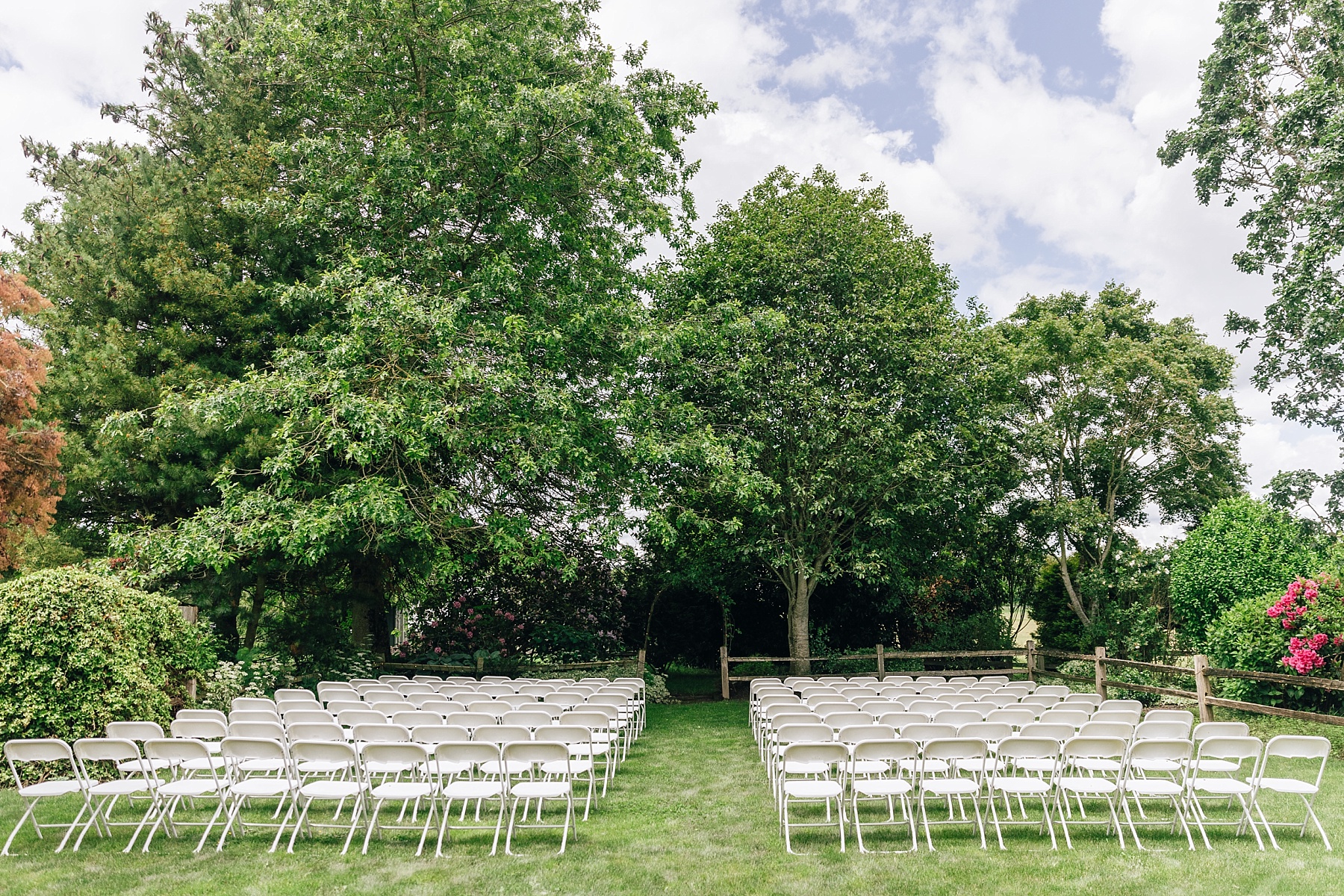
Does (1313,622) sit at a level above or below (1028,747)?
above

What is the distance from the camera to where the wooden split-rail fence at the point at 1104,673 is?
953 cm

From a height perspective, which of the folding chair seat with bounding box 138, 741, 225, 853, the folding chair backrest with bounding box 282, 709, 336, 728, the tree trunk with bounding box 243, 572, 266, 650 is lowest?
the folding chair seat with bounding box 138, 741, 225, 853

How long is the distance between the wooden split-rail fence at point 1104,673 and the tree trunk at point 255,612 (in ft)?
30.5

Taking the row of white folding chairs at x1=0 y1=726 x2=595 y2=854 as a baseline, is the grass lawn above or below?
below

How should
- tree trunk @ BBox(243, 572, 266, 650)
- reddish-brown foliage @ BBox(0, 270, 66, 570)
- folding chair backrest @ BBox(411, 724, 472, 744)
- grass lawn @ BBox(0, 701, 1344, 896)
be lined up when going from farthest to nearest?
1. tree trunk @ BBox(243, 572, 266, 650)
2. reddish-brown foliage @ BBox(0, 270, 66, 570)
3. folding chair backrest @ BBox(411, 724, 472, 744)
4. grass lawn @ BBox(0, 701, 1344, 896)

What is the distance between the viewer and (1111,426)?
18.0 meters

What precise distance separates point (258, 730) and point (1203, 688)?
11.6 m

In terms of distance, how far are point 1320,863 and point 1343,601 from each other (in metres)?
7.69

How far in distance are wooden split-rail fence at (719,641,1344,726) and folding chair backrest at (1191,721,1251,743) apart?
206cm

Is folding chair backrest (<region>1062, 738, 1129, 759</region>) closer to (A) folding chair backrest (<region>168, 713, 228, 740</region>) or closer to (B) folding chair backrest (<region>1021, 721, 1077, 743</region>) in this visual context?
(B) folding chair backrest (<region>1021, 721, 1077, 743</region>)

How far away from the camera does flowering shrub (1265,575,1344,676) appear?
1104 cm

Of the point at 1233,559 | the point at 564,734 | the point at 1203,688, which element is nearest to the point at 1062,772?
the point at 564,734

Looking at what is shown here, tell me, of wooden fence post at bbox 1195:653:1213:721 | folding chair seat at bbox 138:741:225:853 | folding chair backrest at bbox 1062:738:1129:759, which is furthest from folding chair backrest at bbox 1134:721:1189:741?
folding chair seat at bbox 138:741:225:853

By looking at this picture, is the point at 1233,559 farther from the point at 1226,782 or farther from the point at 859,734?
the point at 859,734
